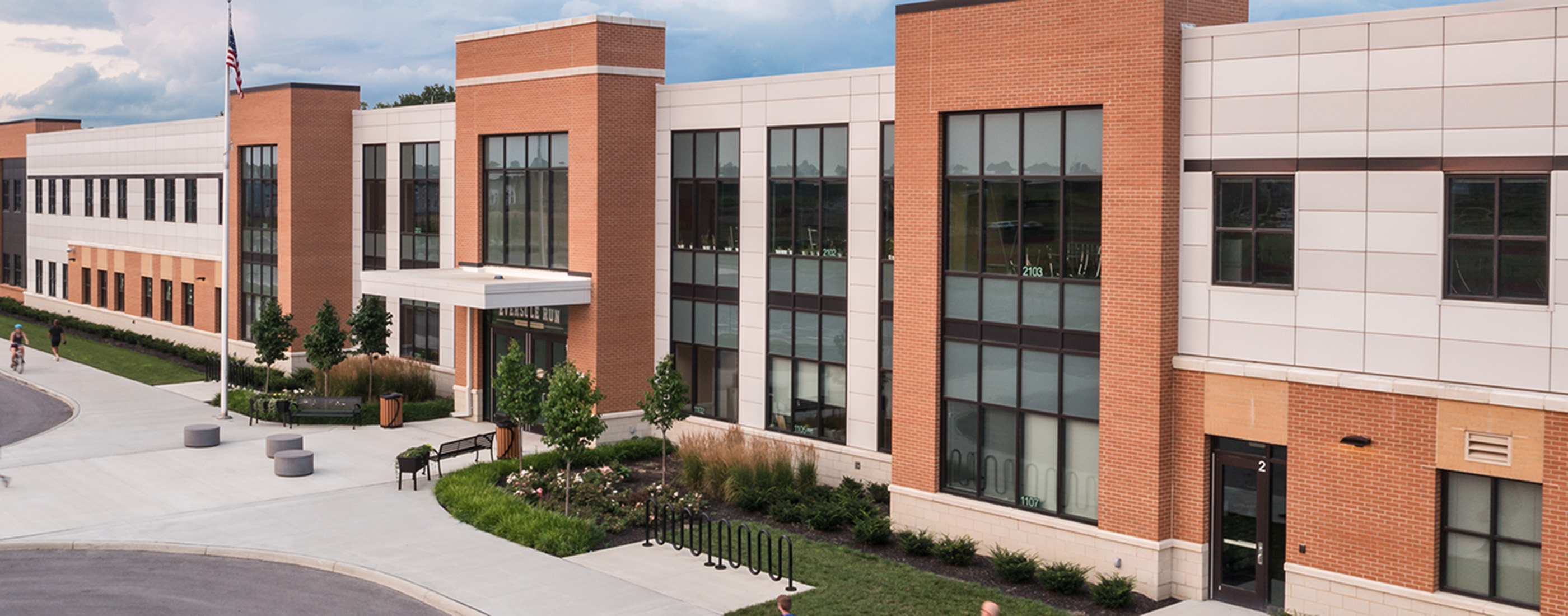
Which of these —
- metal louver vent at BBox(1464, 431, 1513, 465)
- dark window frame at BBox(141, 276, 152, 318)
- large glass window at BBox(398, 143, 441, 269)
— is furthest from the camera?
dark window frame at BBox(141, 276, 152, 318)

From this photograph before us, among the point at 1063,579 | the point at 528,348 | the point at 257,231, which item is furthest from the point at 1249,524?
the point at 257,231

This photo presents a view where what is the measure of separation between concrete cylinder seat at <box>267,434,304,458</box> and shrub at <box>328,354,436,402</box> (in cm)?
716

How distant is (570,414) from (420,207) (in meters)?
18.1

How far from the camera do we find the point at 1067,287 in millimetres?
20234

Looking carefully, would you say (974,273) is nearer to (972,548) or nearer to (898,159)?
(898,159)

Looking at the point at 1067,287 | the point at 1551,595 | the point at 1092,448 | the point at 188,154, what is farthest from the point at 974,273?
the point at 188,154

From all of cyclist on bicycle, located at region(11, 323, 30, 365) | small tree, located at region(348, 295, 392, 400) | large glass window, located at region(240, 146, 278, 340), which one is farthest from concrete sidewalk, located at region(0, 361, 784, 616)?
cyclist on bicycle, located at region(11, 323, 30, 365)

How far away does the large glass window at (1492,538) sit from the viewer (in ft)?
52.9

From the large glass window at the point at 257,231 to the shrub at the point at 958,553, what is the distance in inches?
1183

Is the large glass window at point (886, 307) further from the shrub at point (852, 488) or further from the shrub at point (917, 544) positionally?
the shrub at point (917, 544)

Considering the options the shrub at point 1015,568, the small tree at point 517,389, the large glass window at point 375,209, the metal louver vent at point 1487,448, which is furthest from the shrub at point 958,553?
the large glass window at point 375,209

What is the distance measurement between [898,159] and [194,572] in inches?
523

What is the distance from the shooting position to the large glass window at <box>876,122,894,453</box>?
84.1 feet

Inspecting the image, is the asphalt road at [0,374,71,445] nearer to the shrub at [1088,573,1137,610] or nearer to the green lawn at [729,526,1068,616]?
the green lawn at [729,526,1068,616]
